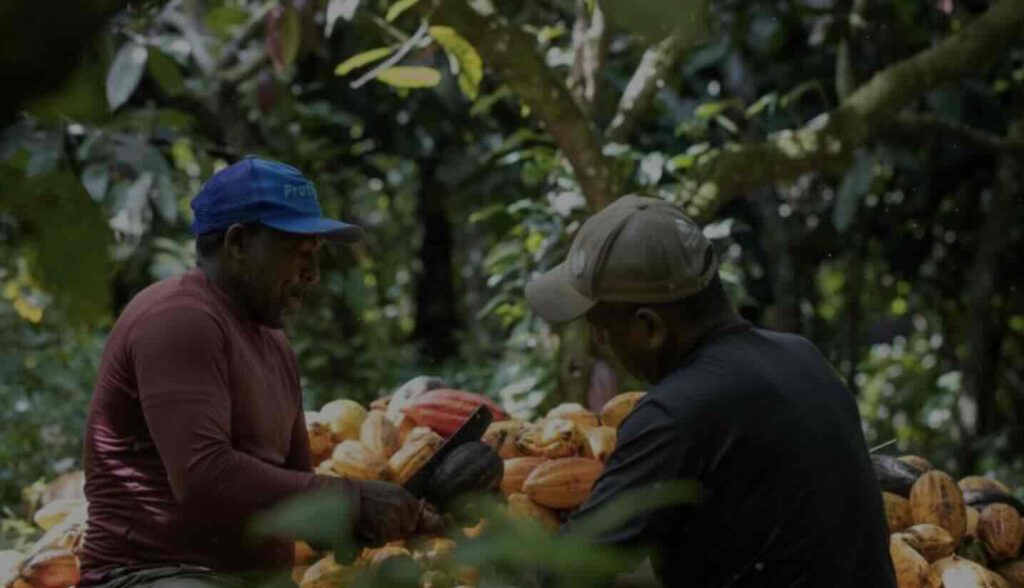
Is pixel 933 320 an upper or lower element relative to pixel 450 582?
lower

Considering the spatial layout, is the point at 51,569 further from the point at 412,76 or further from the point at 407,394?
the point at 412,76

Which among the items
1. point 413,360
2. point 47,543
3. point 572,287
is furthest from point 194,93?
point 572,287

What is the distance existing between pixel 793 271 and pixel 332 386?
7.44 ft

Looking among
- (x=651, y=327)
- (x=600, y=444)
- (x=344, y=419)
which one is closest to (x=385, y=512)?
(x=651, y=327)

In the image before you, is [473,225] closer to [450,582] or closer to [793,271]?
[793,271]

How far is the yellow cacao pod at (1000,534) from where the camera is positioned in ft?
11.2

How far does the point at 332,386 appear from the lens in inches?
308

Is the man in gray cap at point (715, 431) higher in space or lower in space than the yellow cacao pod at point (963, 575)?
higher

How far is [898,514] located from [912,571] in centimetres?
27

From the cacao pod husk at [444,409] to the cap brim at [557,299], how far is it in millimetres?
1102

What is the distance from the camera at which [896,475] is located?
361cm

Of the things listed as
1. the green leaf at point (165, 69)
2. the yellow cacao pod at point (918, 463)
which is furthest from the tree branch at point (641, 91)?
the green leaf at point (165, 69)

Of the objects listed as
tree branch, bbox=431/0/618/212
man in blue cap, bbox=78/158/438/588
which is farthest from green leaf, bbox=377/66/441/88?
man in blue cap, bbox=78/158/438/588

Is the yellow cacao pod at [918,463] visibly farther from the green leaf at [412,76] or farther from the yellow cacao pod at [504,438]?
the green leaf at [412,76]
